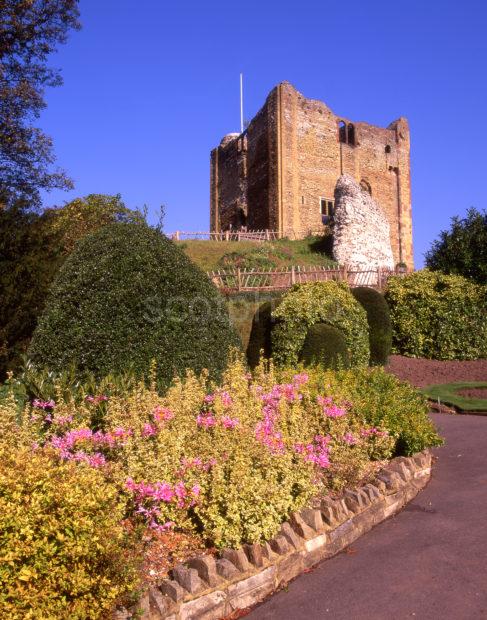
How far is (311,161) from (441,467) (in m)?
31.9

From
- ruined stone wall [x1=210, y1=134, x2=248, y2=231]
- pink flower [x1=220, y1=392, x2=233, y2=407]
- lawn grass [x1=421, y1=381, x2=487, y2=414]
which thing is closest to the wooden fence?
lawn grass [x1=421, y1=381, x2=487, y2=414]

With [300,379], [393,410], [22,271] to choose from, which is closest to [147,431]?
[300,379]

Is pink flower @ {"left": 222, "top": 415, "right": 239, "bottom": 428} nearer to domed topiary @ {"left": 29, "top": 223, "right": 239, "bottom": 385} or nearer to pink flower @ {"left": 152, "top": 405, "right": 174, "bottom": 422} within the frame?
pink flower @ {"left": 152, "top": 405, "right": 174, "bottom": 422}

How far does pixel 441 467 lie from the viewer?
7012 millimetres

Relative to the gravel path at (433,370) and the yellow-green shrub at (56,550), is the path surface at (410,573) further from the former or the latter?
the gravel path at (433,370)

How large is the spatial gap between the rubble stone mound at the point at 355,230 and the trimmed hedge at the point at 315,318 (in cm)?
1566

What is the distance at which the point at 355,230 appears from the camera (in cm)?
3052

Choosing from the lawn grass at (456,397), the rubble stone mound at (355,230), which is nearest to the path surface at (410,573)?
the lawn grass at (456,397)

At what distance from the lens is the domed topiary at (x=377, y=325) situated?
16172 mm

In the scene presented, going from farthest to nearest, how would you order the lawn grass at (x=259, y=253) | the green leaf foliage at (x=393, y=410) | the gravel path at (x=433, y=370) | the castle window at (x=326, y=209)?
the castle window at (x=326, y=209)
the lawn grass at (x=259, y=253)
the gravel path at (x=433, y=370)
the green leaf foliage at (x=393, y=410)

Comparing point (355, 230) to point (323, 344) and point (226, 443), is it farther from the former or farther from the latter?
point (226, 443)

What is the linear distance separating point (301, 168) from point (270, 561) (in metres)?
34.1

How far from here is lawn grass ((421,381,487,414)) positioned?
1088cm

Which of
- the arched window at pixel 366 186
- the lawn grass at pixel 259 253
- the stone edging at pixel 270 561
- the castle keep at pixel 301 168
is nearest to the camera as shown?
the stone edging at pixel 270 561
